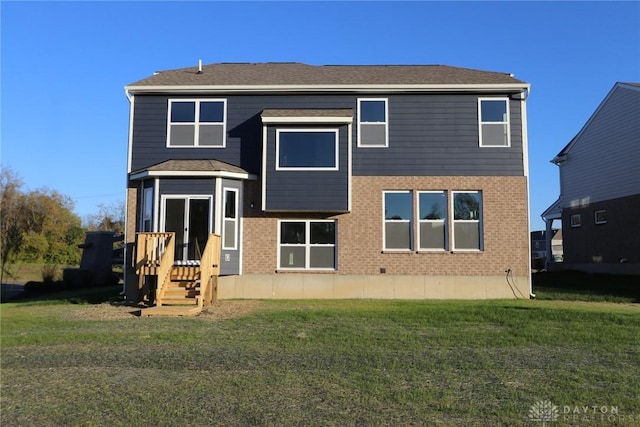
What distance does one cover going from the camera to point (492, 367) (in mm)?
6949

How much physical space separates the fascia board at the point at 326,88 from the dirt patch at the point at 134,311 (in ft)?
21.8

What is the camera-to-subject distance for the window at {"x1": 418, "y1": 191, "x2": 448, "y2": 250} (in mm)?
16141

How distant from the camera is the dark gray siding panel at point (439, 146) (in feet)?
53.3

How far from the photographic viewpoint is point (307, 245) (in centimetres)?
1633

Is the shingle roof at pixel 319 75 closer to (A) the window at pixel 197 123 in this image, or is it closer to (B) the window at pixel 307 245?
(A) the window at pixel 197 123

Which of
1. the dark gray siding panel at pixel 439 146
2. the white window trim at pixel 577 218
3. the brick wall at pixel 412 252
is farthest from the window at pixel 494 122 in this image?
the white window trim at pixel 577 218

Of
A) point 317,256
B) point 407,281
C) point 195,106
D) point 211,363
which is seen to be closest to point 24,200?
point 195,106

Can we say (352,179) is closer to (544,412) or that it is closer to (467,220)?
(467,220)

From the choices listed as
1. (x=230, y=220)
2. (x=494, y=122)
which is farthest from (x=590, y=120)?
(x=230, y=220)

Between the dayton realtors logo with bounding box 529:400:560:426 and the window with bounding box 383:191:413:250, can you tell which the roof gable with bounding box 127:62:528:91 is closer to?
the window with bounding box 383:191:413:250

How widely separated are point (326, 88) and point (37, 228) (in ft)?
95.1

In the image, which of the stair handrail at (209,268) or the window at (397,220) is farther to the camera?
the window at (397,220)

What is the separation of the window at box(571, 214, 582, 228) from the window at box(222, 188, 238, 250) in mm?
18011

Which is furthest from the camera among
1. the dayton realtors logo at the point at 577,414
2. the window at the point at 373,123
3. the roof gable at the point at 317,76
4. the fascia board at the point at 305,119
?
the roof gable at the point at 317,76
